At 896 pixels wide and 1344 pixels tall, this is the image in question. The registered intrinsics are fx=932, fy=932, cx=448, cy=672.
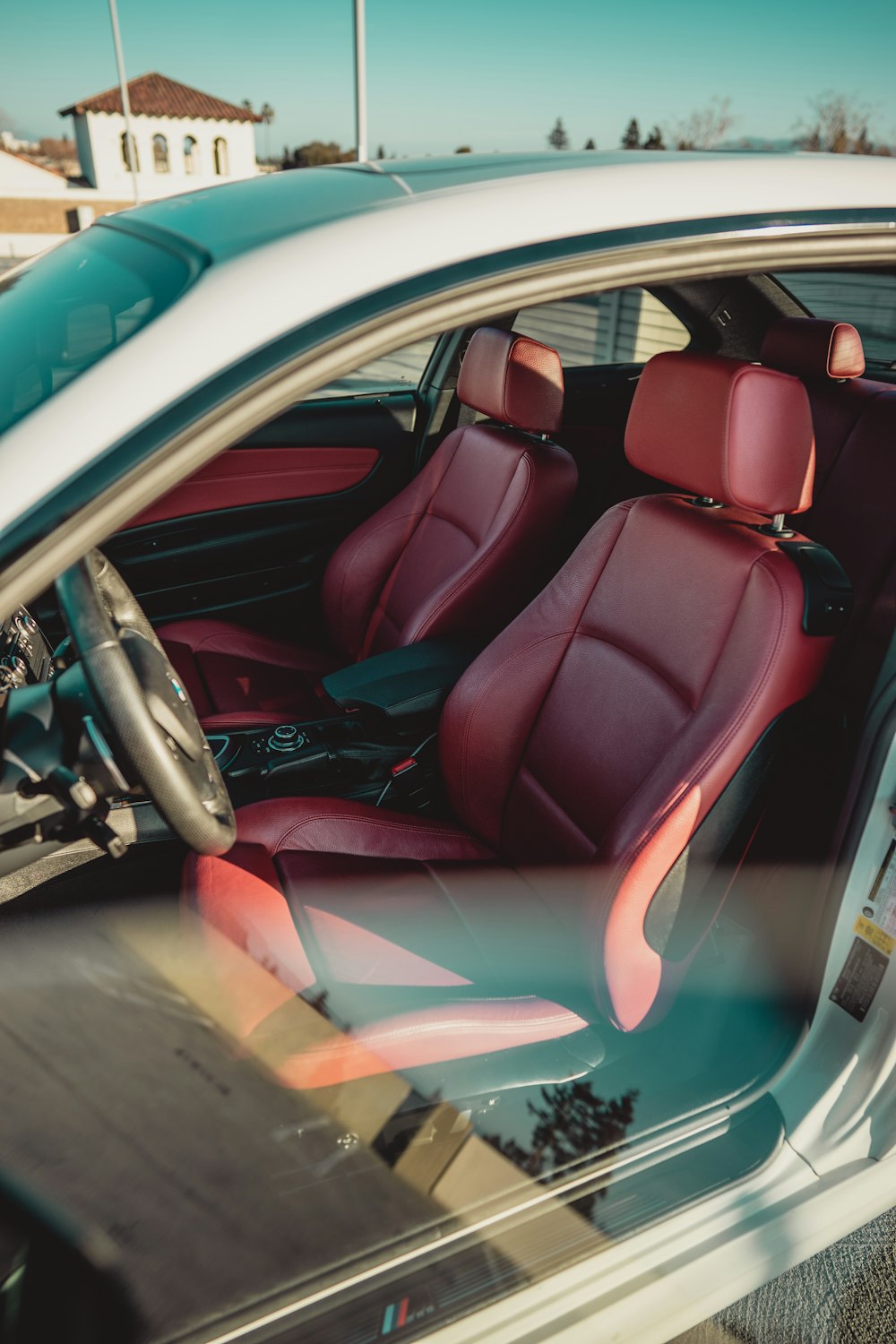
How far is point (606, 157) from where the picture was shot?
1.05 m

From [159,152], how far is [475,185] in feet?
136

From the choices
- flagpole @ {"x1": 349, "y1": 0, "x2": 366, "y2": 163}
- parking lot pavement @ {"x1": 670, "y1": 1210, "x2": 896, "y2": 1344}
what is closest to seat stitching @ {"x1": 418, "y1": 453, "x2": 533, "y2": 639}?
parking lot pavement @ {"x1": 670, "y1": 1210, "x2": 896, "y2": 1344}

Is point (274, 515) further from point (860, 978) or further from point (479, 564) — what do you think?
point (860, 978)

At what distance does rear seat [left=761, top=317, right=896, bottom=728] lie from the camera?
1754mm

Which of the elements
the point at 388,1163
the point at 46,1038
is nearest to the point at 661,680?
the point at 388,1163

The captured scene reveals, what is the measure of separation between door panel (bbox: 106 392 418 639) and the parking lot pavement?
218 centimetres

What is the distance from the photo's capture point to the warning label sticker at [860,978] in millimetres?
1315

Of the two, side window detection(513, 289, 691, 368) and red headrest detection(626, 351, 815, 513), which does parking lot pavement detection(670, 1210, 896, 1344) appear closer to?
red headrest detection(626, 351, 815, 513)

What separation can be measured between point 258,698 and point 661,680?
45.5 inches

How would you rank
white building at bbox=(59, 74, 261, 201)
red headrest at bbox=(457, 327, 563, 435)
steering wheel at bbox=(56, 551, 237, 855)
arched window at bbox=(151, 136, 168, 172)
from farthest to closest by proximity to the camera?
arched window at bbox=(151, 136, 168, 172) < white building at bbox=(59, 74, 261, 201) < red headrest at bbox=(457, 327, 563, 435) < steering wheel at bbox=(56, 551, 237, 855)

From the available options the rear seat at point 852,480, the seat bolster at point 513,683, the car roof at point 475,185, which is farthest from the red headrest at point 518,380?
the car roof at point 475,185

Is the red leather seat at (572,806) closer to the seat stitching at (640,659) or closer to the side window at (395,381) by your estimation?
the seat stitching at (640,659)

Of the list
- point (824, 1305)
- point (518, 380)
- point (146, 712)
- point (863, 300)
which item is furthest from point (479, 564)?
point (863, 300)

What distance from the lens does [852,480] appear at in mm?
1988
